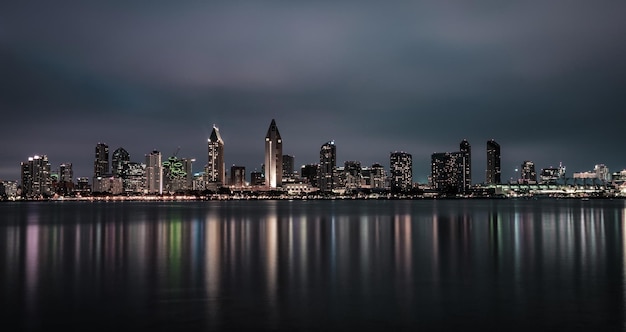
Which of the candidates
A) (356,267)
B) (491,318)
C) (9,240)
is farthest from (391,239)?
(9,240)

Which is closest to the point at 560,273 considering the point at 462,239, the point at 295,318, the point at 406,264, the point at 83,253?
the point at 406,264

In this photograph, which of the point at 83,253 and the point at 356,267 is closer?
the point at 356,267

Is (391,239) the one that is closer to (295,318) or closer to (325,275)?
(325,275)

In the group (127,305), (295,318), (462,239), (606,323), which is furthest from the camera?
(462,239)

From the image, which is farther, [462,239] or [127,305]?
[462,239]

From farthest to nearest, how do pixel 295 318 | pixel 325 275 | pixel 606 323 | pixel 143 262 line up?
pixel 143 262
pixel 325 275
pixel 295 318
pixel 606 323

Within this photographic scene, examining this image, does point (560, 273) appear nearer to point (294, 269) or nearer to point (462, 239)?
point (294, 269)

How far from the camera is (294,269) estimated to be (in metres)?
26.9

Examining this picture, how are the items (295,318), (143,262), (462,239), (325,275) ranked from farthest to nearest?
(462,239) → (143,262) → (325,275) → (295,318)

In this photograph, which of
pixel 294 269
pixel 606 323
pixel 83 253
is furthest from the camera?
pixel 83 253

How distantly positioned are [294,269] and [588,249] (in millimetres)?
20525

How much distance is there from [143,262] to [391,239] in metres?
20.9

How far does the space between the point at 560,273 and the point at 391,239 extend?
19.2 m

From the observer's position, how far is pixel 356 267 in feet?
89.5
